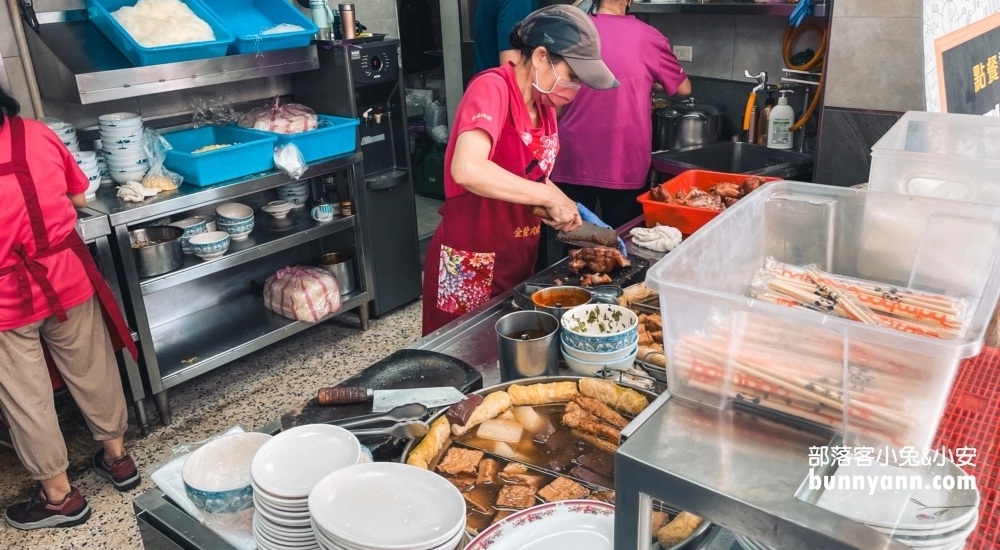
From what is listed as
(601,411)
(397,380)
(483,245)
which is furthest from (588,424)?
(483,245)

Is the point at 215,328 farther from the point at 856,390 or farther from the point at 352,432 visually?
the point at 856,390

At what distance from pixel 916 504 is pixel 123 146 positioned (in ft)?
11.5

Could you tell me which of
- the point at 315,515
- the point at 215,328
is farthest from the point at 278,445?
the point at 215,328

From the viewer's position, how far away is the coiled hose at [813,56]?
12.9 ft

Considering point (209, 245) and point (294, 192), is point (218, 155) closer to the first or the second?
point (209, 245)

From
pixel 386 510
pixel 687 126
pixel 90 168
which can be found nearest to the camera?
pixel 386 510

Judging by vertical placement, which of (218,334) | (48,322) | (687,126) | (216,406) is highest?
(687,126)

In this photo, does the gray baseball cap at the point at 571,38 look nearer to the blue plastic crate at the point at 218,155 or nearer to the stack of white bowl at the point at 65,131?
the blue plastic crate at the point at 218,155

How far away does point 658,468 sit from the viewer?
2.83ft

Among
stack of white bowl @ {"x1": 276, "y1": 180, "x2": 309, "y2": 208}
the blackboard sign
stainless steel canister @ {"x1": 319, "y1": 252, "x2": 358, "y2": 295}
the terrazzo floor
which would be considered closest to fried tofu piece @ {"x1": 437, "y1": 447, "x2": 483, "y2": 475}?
the terrazzo floor

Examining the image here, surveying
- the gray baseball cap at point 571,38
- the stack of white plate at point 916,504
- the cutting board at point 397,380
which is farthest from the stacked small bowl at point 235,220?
the stack of white plate at point 916,504

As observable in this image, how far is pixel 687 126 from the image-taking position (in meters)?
4.21

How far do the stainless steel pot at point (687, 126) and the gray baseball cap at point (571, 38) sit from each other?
6.76 feet

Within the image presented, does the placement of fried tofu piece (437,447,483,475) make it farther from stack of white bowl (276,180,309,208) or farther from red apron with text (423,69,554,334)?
stack of white bowl (276,180,309,208)
